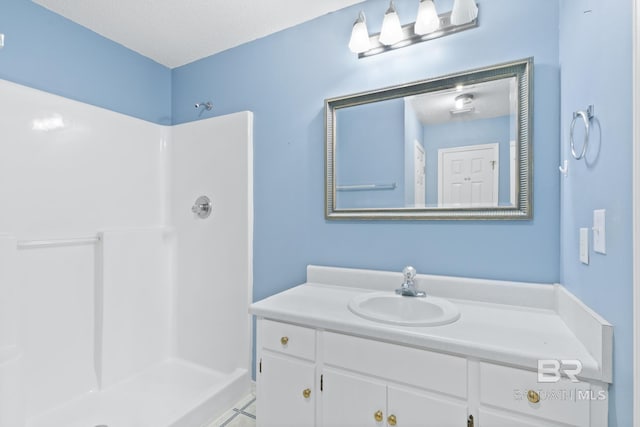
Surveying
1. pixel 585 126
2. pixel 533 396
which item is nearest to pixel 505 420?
pixel 533 396

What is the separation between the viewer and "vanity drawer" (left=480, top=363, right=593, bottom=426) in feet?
2.80

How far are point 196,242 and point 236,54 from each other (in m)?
1.31

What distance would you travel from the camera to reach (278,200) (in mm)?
1959

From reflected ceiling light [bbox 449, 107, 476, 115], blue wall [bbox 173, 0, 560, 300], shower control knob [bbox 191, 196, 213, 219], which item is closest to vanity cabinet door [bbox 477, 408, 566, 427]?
blue wall [bbox 173, 0, 560, 300]

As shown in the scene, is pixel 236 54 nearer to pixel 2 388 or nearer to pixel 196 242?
pixel 196 242

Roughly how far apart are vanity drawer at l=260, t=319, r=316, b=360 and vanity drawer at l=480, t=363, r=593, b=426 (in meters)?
0.61

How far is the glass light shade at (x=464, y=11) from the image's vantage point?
1.33 meters

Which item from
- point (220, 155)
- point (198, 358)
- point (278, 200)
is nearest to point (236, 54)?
point (220, 155)

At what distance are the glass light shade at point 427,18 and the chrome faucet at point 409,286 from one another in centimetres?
108

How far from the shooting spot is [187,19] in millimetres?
1850

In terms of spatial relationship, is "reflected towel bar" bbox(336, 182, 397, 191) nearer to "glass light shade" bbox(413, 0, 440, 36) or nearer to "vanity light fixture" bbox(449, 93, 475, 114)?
"vanity light fixture" bbox(449, 93, 475, 114)

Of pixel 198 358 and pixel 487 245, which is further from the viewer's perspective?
pixel 198 358

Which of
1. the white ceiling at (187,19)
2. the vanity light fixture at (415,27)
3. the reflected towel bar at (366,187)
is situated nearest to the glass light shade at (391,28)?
the vanity light fixture at (415,27)

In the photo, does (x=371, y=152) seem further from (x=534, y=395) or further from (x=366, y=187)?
(x=534, y=395)
